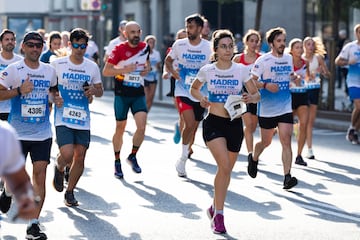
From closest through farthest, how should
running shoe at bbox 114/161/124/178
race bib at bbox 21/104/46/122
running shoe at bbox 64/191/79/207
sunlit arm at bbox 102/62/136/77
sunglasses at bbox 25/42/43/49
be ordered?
1. sunglasses at bbox 25/42/43/49
2. race bib at bbox 21/104/46/122
3. running shoe at bbox 64/191/79/207
4. sunlit arm at bbox 102/62/136/77
5. running shoe at bbox 114/161/124/178

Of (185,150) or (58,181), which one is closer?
(58,181)

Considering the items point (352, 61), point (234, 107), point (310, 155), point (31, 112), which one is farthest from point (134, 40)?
point (352, 61)

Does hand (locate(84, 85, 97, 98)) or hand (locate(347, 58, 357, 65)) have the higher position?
hand (locate(84, 85, 97, 98))

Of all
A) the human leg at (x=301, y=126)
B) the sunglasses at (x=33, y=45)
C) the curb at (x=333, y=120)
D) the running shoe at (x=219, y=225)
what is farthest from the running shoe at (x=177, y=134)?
the sunglasses at (x=33, y=45)

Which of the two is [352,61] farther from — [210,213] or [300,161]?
[210,213]

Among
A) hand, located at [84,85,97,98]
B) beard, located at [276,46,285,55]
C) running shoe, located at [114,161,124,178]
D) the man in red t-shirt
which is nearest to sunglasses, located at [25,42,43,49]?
hand, located at [84,85,97,98]

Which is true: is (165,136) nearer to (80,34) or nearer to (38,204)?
(80,34)

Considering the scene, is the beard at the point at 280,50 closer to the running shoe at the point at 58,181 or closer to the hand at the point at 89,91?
the hand at the point at 89,91

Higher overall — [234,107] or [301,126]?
[234,107]

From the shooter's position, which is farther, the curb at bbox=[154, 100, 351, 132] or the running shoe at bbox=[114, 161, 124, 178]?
the curb at bbox=[154, 100, 351, 132]

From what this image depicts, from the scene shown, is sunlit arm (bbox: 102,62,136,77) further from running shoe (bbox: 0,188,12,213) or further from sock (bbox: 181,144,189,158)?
running shoe (bbox: 0,188,12,213)

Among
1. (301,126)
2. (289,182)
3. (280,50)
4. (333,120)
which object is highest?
(280,50)

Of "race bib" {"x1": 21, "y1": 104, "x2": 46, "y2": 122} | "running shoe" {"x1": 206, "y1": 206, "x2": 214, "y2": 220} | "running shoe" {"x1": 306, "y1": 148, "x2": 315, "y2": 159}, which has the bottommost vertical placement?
"running shoe" {"x1": 306, "y1": 148, "x2": 315, "y2": 159}

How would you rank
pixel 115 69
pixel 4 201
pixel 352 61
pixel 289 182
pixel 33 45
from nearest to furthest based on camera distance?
pixel 33 45, pixel 4 201, pixel 289 182, pixel 115 69, pixel 352 61
